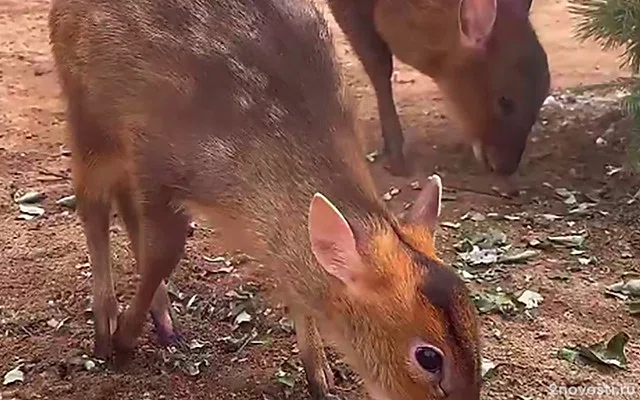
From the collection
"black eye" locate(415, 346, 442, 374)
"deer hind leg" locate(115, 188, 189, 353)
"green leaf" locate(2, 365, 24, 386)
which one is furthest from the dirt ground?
"black eye" locate(415, 346, 442, 374)

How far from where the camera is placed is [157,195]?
317 cm

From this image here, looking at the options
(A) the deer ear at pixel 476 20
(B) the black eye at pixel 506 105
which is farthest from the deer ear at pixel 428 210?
(B) the black eye at pixel 506 105

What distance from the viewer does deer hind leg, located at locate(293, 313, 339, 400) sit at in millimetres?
3365

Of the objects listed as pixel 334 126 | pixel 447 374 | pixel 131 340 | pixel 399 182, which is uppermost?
pixel 334 126

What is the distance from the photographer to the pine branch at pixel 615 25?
452 cm

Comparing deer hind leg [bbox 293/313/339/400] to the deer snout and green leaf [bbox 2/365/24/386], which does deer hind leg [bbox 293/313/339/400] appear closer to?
green leaf [bbox 2/365/24/386]

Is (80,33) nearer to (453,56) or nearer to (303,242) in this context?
(303,242)

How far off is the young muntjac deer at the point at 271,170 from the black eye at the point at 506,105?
1.84 m

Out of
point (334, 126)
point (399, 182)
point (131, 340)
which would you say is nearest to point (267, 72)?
point (334, 126)

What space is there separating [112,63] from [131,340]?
0.83m

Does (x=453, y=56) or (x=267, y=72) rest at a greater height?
(x=267, y=72)

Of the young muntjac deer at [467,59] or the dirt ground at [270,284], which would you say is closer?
the dirt ground at [270,284]

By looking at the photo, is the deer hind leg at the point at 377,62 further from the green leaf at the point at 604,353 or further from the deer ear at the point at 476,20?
the green leaf at the point at 604,353

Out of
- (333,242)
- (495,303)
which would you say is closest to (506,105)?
(495,303)
